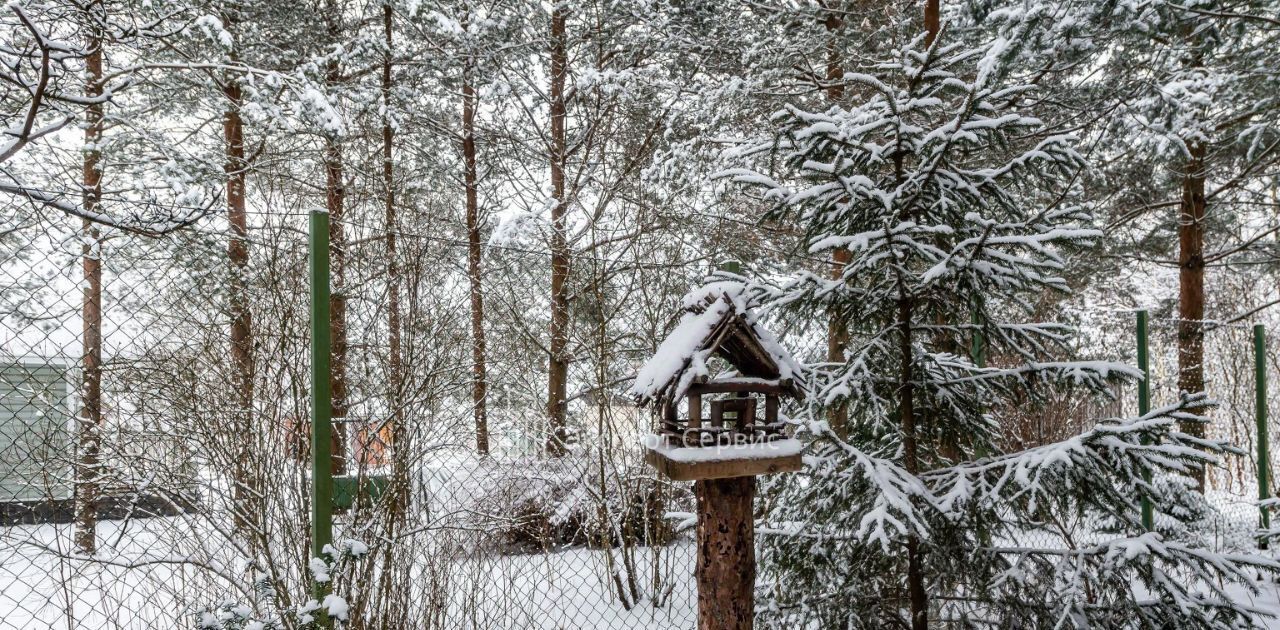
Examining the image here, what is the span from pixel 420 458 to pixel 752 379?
155cm

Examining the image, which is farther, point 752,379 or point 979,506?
point 979,506

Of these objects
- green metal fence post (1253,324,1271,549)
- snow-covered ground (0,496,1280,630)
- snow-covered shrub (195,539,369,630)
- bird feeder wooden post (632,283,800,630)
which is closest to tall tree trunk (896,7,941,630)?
bird feeder wooden post (632,283,800,630)

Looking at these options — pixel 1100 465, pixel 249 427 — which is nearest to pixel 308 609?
pixel 249 427

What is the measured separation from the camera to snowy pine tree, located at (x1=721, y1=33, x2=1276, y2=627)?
224cm

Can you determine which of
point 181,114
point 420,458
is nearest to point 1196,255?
point 420,458

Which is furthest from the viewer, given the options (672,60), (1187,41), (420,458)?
(672,60)

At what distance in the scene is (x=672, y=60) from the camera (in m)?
6.84

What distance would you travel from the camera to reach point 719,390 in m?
2.05

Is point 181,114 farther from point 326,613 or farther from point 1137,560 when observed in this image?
point 1137,560

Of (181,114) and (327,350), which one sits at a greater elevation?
(181,114)

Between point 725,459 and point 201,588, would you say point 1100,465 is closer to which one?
point 725,459

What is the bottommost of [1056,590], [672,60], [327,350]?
[1056,590]

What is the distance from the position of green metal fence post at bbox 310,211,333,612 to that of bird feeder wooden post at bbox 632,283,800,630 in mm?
1114

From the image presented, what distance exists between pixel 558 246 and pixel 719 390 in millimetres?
4441
